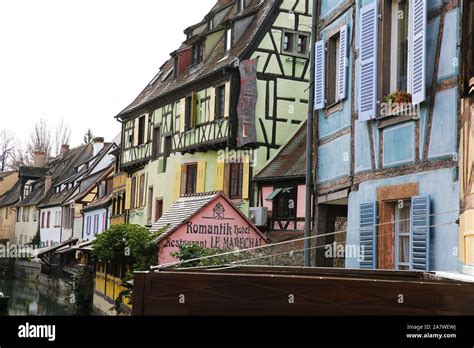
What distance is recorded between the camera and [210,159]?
23828 millimetres

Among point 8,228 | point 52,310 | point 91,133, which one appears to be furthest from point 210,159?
point 91,133

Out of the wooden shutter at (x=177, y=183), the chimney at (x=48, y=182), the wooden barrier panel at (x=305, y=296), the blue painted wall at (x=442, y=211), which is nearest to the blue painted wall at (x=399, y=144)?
the blue painted wall at (x=442, y=211)

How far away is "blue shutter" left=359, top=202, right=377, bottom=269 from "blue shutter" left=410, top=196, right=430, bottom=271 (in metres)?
0.96

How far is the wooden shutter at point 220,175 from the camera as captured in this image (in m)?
23.0

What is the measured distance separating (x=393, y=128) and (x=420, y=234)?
1.52 metres

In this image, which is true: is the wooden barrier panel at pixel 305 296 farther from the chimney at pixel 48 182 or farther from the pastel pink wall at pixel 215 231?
the chimney at pixel 48 182

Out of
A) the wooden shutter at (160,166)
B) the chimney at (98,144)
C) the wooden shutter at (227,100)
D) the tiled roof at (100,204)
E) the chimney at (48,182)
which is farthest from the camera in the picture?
the chimney at (48,182)

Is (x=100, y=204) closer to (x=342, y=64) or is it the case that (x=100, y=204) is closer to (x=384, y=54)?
(x=342, y=64)

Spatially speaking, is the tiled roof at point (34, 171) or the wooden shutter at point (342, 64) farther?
the tiled roof at point (34, 171)

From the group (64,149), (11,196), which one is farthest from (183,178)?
(11,196)

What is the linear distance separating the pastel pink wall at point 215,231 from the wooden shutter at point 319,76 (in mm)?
6555

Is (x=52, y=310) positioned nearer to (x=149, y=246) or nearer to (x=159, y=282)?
(x=149, y=246)

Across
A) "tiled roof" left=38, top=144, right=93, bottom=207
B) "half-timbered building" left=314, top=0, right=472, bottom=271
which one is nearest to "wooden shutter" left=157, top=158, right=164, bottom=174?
"half-timbered building" left=314, top=0, right=472, bottom=271

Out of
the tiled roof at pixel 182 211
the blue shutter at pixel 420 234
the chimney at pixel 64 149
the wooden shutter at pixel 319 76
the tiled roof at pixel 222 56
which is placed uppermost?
the chimney at pixel 64 149
